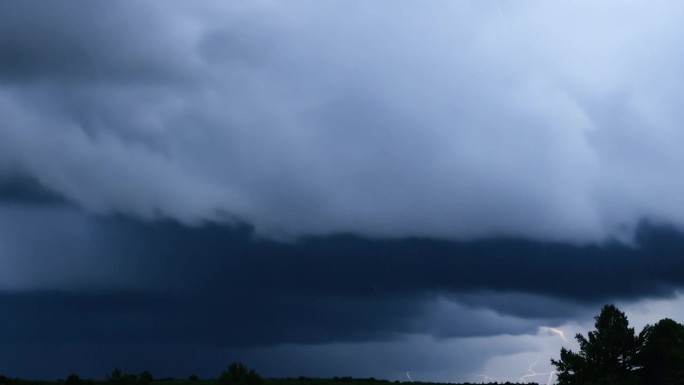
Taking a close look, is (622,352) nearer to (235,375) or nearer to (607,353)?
(607,353)

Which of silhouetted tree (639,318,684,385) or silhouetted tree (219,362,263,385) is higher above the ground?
silhouetted tree (639,318,684,385)

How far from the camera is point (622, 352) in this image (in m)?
105

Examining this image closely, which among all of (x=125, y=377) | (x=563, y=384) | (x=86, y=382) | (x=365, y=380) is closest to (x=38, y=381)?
(x=86, y=382)

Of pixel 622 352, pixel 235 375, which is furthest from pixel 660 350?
pixel 235 375

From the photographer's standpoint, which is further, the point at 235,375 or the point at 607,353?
the point at 607,353

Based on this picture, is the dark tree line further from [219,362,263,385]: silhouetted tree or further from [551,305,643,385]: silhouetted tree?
[219,362,263,385]: silhouetted tree

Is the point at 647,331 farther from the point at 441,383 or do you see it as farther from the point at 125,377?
the point at 125,377

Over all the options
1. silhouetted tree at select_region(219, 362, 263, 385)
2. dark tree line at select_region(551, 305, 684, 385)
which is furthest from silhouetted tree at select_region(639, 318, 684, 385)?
silhouetted tree at select_region(219, 362, 263, 385)

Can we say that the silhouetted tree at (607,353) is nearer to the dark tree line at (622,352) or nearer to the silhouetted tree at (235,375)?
the dark tree line at (622,352)

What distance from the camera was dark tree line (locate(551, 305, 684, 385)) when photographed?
104m

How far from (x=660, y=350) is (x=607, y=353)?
21.8ft

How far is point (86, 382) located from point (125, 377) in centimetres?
2575

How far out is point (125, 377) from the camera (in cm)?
7450

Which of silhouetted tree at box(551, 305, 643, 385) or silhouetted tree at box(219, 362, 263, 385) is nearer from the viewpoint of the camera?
silhouetted tree at box(219, 362, 263, 385)
